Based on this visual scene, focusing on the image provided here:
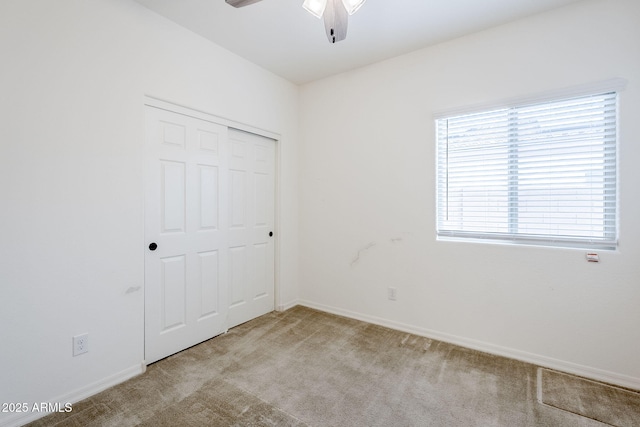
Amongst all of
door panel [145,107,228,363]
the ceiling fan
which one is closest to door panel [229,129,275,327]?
door panel [145,107,228,363]

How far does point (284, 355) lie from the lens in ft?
7.84

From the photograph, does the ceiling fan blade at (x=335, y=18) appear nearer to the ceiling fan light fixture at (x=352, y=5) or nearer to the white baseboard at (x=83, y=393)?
the ceiling fan light fixture at (x=352, y=5)

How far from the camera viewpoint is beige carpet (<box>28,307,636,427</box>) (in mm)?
1674

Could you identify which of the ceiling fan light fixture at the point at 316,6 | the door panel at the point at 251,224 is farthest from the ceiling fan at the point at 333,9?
the door panel at the point at 251,224

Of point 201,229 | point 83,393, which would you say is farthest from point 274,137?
point 83,393

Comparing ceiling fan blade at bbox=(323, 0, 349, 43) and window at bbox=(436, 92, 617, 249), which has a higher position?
ceiling fan blade at bbox=(323, 0, 349, 43)

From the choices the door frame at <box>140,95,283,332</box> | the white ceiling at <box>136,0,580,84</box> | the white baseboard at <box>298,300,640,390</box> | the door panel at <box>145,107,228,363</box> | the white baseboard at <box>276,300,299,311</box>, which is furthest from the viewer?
the white baseboard at <box>276,300,299,311</box>

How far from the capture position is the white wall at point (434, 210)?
1.99 meters

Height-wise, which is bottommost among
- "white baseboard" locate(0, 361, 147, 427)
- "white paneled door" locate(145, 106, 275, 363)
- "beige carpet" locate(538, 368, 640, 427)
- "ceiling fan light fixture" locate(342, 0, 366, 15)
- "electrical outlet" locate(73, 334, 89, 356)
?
"beige carpet" locate(538, 368, 640, 427)

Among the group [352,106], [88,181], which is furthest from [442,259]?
[88,181]

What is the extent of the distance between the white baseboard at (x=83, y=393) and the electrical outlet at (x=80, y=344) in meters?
0.23

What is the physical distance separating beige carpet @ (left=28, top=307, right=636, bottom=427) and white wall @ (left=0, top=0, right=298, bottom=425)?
1.04 ft

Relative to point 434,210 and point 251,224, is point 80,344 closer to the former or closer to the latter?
point 251,224

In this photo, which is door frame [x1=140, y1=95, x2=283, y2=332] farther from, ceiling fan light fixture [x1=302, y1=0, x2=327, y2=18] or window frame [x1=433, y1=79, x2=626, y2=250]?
window frame [x1=433, y1=79, x2=626, y2=250]
